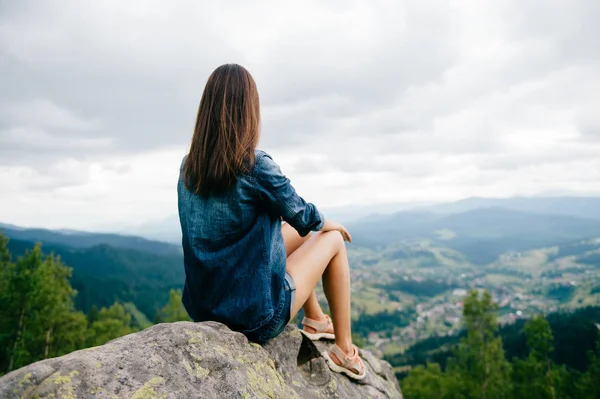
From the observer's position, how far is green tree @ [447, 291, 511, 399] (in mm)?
33750

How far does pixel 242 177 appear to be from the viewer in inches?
168

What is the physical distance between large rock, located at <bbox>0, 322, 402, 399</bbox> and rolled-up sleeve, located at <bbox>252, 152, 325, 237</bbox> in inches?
58.2

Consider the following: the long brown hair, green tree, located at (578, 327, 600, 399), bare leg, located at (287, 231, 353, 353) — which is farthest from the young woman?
green tree, located at (578, 327, 600, 399)

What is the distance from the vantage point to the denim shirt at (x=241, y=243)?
14.2 ft

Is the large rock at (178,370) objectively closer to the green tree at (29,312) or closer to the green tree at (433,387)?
the green tree at (29,312)

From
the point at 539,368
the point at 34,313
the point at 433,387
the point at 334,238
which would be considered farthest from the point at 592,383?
the point at 34,313

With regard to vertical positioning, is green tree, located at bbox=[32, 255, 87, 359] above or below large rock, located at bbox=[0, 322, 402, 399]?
below

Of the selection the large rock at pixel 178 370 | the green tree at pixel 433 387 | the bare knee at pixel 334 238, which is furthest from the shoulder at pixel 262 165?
the green tree at pixel 433 387

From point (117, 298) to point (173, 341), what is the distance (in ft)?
444

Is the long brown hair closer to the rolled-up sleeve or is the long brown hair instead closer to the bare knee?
the rolled-up sleeve

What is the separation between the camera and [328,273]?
5.66 m

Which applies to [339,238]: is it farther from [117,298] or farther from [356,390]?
[117,298]

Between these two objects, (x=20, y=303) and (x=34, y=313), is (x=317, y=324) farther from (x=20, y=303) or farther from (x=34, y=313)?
(x=34, y=313)

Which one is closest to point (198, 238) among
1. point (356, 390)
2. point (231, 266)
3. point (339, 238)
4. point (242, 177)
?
point (231, 266)
